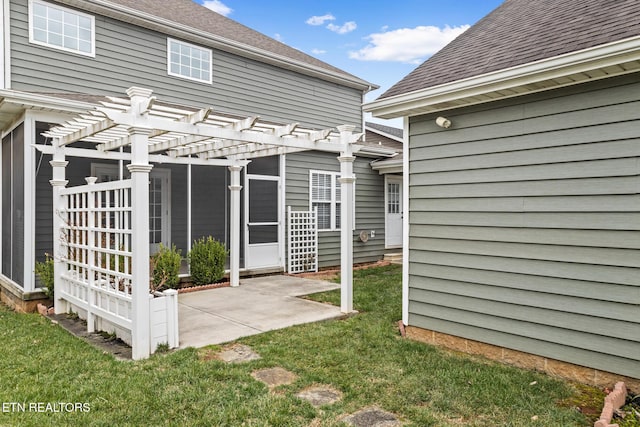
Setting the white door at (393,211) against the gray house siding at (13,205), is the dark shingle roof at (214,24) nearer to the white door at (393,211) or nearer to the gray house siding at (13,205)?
the white door at (393,211)

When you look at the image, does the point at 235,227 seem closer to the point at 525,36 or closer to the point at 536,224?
the point at 536,224

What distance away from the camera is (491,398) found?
3.28m

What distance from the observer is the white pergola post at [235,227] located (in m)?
7.97

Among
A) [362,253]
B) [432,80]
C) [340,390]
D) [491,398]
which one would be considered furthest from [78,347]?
[362,253]

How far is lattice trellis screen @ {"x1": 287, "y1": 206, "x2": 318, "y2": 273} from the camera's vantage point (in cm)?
975

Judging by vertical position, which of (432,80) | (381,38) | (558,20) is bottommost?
(432,80)

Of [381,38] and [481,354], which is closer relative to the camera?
[481,354]

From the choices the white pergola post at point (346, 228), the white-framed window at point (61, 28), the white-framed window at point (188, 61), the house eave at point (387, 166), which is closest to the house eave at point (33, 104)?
the white-framed window at point (61, 28)

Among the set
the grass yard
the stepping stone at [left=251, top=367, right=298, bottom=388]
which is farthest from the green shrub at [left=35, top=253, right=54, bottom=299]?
the stepping stone at [left=251, top=367, right=298, bottom=388]

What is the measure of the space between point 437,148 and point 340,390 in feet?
8.46

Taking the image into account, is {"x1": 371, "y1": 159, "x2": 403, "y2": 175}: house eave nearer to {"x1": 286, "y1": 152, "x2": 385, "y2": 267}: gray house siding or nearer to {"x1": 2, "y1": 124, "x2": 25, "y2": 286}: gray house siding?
{"x1": 286, "y1": 152, "x2": 385, "y2": 267}: gray house siding

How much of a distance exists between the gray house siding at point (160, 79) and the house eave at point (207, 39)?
0.42 feet

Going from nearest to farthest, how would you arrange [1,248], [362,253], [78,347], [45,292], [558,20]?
1. [558,20]
2. [78,347]
3. [45,292]
4. [1,248]
5. [362,253]

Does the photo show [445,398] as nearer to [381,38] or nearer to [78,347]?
[78,347]
